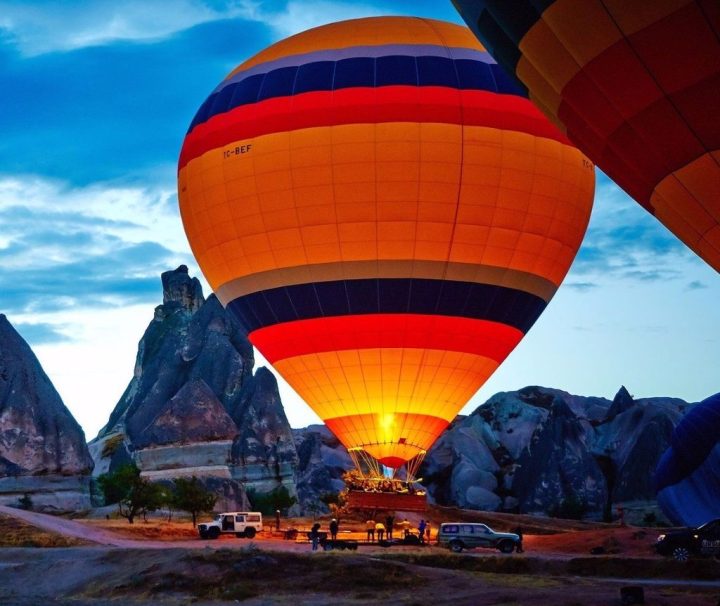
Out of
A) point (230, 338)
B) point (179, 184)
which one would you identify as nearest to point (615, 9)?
point (179, 184)

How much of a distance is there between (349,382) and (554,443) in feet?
176

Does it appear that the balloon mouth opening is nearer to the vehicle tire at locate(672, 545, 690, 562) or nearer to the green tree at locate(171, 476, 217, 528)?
the vehicle tire at locate(672, 545, 690, 562)

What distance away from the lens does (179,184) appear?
41.1 metres

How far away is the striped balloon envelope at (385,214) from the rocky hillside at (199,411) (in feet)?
112

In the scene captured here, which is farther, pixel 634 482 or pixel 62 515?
pixel 634 482

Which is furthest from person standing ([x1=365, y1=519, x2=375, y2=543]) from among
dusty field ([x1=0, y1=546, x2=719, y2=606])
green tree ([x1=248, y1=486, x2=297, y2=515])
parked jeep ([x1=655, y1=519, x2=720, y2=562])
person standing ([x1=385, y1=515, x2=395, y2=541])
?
green tree ([x1=248, y1=486, x2=297, y2=515])

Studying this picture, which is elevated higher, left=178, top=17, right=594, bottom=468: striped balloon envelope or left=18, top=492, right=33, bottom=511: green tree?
left=178, top=17, right=594, bottom=468: striped balloon envelope

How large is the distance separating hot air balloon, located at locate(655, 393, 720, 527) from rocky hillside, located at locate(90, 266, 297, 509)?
28391mm

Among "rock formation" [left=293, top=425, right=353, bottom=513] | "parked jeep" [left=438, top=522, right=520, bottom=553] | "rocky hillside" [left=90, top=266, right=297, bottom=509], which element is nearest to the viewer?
"parked jeep" [left=438, top=522, right=520, bottom=553]

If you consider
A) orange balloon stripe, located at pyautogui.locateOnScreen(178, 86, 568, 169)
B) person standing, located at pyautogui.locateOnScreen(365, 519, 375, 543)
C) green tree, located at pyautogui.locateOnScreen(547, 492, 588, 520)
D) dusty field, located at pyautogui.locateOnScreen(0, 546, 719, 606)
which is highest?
orange balloon stripe, located at pyautogui.locateOnScreen(178, 86, 568, 169)

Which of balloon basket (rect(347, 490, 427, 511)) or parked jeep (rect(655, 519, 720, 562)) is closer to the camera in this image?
parked jeep (rect(655, 519, 720, 562))

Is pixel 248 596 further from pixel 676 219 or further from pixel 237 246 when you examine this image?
pixel 237 246

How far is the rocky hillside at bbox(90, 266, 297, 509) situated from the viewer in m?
84.6

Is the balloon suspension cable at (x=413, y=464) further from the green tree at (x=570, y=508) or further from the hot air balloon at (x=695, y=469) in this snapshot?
the green tree at (x=570, y=508)
